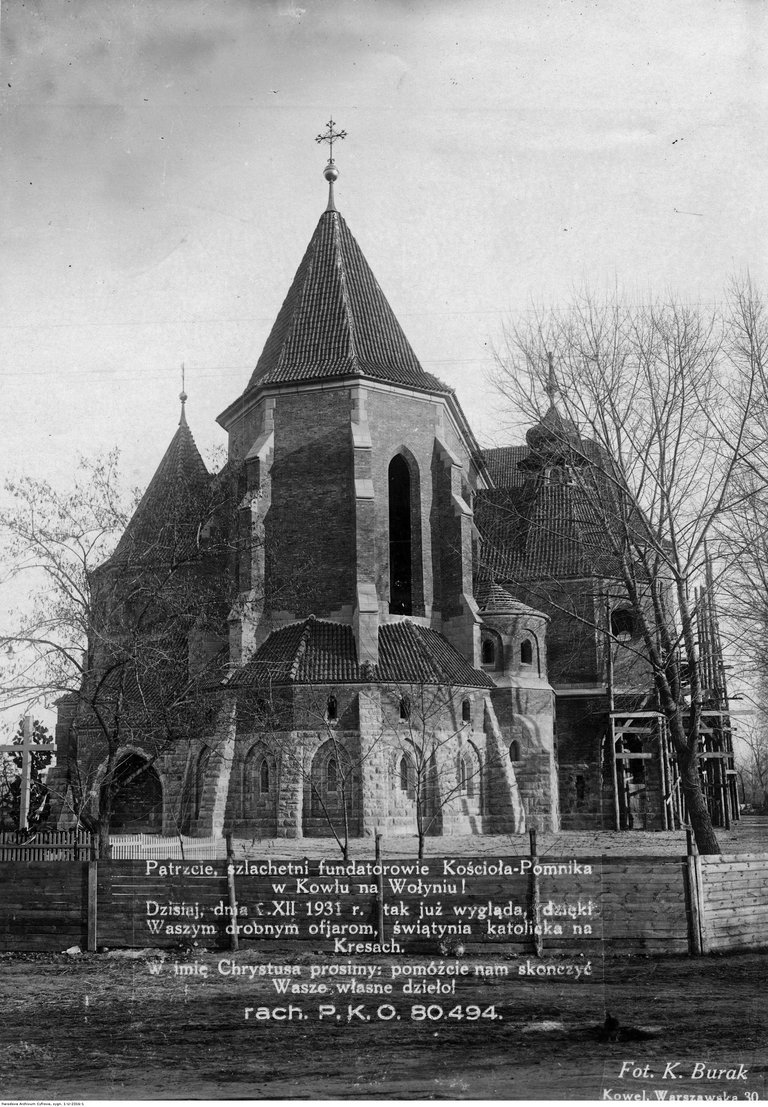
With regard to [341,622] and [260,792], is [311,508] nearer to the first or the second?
[341,622]

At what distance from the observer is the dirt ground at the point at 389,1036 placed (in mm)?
9203

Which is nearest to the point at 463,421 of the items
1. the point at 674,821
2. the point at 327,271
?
the point at 327,271

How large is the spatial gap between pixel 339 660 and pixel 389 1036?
19441 mm

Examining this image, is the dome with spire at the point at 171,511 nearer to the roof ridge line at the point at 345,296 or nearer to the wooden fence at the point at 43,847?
the wooden fence at the point at 43,847

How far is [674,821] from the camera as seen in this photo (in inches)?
1522

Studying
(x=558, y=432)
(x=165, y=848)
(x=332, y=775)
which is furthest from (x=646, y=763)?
(x=558, y=432)

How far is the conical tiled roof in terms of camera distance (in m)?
23.7

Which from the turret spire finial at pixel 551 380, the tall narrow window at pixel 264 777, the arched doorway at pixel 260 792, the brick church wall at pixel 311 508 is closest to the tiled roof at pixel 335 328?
the brick church wall at pixel 311 508

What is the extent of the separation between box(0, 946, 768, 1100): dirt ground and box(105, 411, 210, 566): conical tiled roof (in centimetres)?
1096

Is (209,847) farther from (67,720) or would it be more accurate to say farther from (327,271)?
(327,271)

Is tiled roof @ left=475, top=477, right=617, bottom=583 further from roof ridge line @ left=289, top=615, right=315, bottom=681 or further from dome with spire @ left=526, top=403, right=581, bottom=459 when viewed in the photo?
dome with spire @ left=526, top=403, right=581, bottom=459

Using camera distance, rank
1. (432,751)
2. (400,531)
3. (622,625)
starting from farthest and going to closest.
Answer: (622,625) → (400,531) → (432,751)

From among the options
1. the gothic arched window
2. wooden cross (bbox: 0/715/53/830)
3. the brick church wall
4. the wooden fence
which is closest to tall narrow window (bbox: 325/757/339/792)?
the brick church wall

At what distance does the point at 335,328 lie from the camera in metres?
33.2
